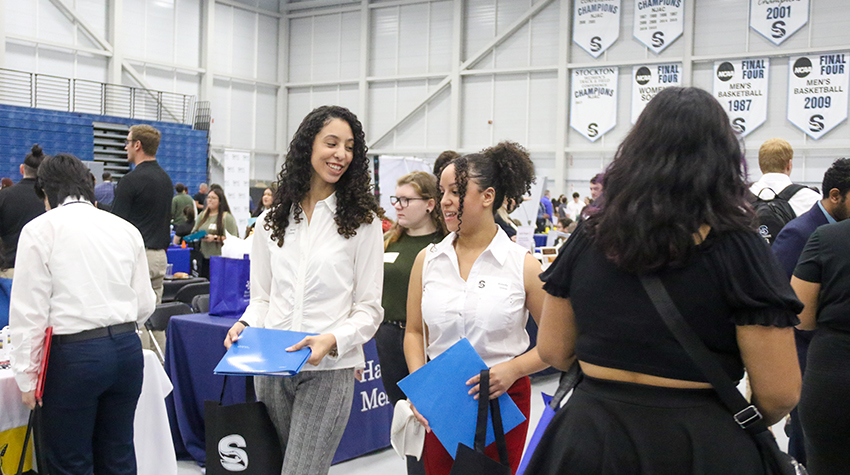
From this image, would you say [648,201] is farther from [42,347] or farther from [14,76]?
[14,76]

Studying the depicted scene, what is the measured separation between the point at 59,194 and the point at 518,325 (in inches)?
70.1

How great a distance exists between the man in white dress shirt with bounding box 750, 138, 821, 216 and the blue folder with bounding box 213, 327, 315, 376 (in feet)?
10.7

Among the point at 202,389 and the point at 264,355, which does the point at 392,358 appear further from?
the point at 202,389

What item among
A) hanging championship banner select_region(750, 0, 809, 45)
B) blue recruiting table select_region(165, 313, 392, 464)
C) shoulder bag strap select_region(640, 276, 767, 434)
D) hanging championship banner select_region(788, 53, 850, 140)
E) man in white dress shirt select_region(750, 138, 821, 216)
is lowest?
blue recruiting table select_region(165, 313, 392, 464)

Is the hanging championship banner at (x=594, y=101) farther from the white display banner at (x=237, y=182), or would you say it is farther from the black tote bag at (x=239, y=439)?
the black tote bag at (x=239, y=439)

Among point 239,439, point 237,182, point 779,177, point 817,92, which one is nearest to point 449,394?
point 239,439

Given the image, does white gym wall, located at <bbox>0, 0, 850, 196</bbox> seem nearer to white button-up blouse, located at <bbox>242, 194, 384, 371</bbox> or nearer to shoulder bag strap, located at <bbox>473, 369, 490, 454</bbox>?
white button-up blouse, located at <bbox>242, 194, 384, 371</bbox>

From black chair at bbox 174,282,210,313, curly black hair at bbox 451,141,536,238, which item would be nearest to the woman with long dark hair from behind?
curly black hair at bbox 451,141,536,238

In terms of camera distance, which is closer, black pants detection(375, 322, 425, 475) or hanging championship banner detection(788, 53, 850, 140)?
black pants detection(375, 322, 425, 475)

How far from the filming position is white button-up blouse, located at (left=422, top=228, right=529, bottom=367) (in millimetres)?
1987

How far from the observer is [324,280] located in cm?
195

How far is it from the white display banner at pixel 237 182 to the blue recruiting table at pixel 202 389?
10127mm

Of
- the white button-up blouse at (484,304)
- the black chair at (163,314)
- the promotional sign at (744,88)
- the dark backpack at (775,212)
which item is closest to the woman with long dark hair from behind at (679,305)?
the white button-up blouse at (484,304)

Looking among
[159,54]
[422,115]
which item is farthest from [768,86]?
[159,54]
